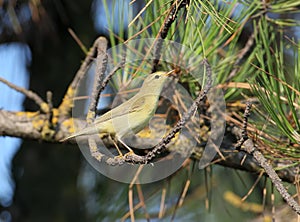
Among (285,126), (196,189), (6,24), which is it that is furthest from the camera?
(196,189)

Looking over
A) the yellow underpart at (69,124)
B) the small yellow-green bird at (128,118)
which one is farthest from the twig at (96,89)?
the yellow underpart at (69,124)

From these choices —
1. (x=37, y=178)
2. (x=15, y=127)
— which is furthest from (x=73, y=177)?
(x=15, y=127)

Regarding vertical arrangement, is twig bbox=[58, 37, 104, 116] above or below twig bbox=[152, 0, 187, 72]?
below

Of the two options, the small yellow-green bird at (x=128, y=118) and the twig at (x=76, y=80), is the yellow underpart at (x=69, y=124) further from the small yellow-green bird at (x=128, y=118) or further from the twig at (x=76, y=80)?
the small yellow-green bird at (x=128, y=118)

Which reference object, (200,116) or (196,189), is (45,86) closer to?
(196,189)

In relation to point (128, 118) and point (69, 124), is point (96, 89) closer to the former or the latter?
point (128, 118)

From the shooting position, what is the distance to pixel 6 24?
1.44 metres

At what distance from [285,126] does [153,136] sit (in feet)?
0.78

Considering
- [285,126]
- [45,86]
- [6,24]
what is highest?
[285,126]

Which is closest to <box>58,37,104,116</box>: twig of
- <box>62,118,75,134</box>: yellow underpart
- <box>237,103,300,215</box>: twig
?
<box>62,118,75,134</box>: yellow underpart

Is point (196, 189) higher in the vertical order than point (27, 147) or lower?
lower

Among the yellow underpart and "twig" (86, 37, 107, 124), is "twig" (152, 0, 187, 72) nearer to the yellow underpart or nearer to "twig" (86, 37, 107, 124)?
"twig" (86, 37, 107, 124)

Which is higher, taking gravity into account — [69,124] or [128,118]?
[128,118]

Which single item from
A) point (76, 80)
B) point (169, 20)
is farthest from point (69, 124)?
point (169, 20)
